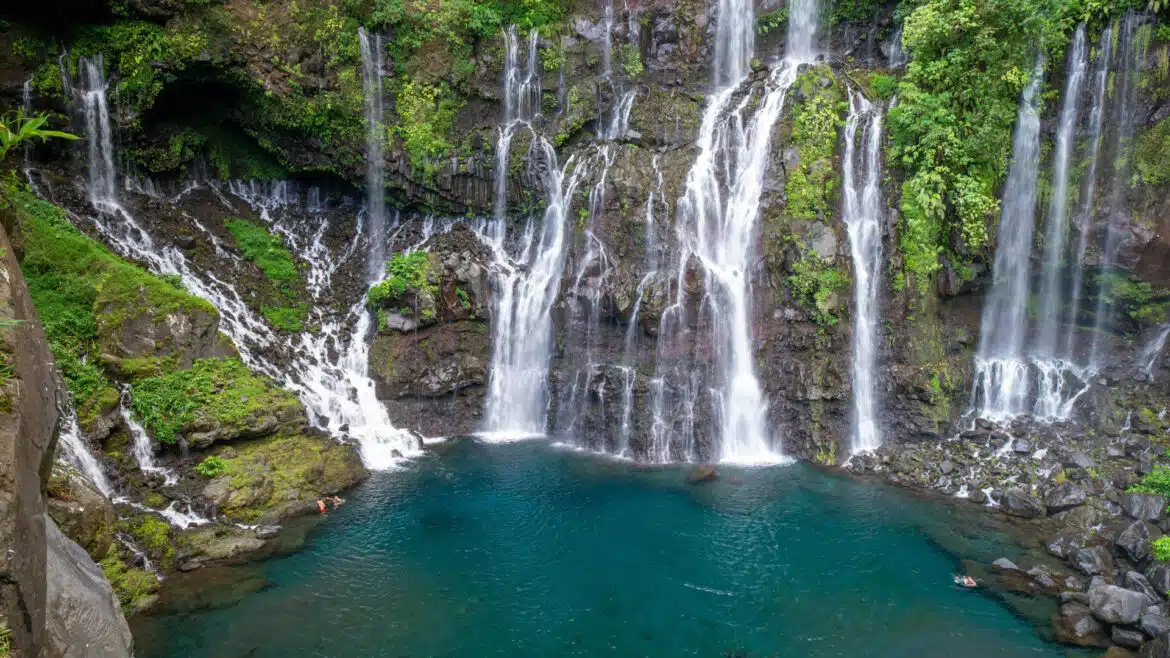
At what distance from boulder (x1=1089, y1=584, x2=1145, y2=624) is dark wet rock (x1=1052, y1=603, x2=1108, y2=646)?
160 mm

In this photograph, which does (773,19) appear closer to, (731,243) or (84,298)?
(731,243)

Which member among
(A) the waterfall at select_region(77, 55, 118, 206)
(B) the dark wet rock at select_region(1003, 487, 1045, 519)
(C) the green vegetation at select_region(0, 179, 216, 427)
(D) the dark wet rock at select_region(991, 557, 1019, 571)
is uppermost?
(A) the waterfall at select_region(77, 55, 118, 206)

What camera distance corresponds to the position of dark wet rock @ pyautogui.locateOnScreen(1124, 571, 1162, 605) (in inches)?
466

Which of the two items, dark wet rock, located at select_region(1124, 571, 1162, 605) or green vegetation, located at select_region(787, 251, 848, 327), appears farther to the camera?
green vegetation, located at select_region(787, 251, 848, 327)

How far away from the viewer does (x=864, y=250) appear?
787 inches

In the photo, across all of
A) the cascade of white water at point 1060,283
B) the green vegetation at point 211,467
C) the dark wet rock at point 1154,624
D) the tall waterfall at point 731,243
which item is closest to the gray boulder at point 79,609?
the green vegetation at point 211,467

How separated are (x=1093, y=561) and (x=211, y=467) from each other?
18.2 meters

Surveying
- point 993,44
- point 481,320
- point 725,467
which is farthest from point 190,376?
point 993,44

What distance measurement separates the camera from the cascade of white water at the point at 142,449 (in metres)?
14.4

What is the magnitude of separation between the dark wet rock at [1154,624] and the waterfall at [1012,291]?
8408mm

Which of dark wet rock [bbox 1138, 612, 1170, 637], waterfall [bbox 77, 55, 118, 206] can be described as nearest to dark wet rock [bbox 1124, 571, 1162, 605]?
dark wet rock [bbox 1138, 612, 1170, 637]

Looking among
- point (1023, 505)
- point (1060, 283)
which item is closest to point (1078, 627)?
point (1023, 505)

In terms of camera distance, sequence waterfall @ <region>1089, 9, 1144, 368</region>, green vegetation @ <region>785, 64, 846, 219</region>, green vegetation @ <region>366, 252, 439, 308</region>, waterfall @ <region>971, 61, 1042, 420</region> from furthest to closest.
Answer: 1. green vegetation @ <region>366, 252, 439, 308</region>
2. green vegetation @ <region>785, 64, 846, 219</region>
3. waterfall @ <region>971, 61, 1042, 420</region>
4. waterfall @ <region>1089, 9, 1144, 368</region>

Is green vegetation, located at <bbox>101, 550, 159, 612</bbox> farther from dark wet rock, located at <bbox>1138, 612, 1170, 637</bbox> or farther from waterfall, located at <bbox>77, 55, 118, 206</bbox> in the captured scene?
dark wet rock, located at <bbox>1138, 612, 1170, 637</bbox>
